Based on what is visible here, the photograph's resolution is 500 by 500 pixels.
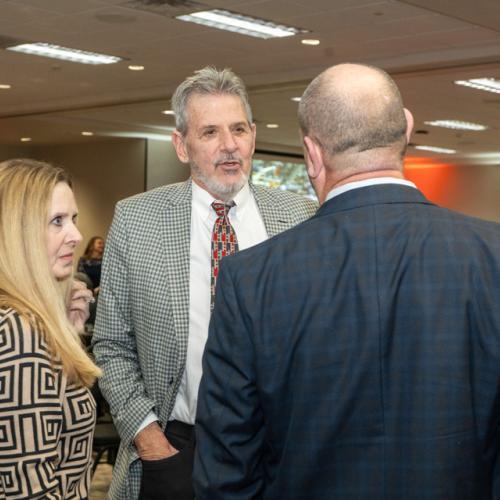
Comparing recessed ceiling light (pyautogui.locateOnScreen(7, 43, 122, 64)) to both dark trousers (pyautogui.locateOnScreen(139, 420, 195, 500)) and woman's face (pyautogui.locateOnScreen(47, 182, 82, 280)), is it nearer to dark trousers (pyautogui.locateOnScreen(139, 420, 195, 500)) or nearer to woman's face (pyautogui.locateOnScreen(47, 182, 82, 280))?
dark trousers (pyautogui.locateOnScreen(139, 420, 195, 500))

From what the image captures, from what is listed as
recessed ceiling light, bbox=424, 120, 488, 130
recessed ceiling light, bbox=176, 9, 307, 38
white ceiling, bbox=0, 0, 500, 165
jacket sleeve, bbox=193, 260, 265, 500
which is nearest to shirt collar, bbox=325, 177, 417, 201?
jacket sleeve, bbox=193, 260, 265, 500

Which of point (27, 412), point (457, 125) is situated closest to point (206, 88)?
point (27, 412)

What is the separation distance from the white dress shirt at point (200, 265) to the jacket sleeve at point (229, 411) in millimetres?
730

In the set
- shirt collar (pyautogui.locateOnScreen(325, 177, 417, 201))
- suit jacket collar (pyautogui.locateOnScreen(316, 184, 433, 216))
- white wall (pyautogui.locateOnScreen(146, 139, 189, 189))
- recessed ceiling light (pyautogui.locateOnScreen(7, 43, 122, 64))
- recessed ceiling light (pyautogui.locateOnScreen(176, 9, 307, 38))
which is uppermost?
shirt collar (pyautogui.locateOnScreen(325, 177, 417, 201))

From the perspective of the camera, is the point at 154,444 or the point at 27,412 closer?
the point at 27,412

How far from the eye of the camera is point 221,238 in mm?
2613

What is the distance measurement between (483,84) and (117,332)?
11077mm

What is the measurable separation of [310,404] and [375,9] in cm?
762

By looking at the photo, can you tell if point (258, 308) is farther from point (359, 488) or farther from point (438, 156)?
point (438, 156)

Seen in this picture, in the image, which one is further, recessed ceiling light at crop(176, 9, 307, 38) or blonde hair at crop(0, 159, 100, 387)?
recessed ceiling light at crop(176, 9, 307, 38)

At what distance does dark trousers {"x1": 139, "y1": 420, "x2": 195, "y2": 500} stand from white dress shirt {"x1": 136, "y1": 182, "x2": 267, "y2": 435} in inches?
2.2

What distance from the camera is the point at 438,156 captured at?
23.2m

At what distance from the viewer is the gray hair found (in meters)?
2.64

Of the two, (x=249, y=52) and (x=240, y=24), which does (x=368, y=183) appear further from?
(x=249, y=52)
